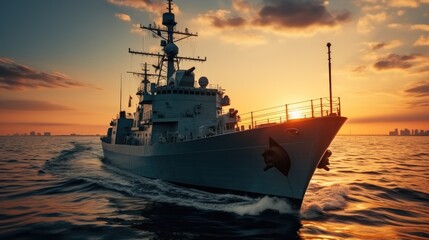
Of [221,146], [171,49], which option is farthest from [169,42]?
[221,146]

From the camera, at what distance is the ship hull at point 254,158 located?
9.93m

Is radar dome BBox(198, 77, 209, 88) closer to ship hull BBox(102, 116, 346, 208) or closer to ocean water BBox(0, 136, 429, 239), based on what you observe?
ship hull BBox(102, 116, 346, 208)

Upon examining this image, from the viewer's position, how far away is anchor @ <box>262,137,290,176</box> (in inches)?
403

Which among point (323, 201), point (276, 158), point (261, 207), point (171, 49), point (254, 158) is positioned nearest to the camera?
point (276, 158)

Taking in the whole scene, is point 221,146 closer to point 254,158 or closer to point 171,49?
point 254,158

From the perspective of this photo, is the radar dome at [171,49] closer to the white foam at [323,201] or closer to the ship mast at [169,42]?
the ship mast at [169,42]

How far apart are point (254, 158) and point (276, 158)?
3.50 ft

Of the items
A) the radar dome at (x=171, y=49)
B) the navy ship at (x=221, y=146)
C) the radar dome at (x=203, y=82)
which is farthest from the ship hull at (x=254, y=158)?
the radar dome at (x=171, y=49)

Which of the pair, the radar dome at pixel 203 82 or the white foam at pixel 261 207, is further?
the radar dome at pixel 203 82

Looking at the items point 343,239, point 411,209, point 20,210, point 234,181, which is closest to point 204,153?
point 234,181

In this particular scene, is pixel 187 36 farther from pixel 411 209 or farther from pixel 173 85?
pixel 411 209

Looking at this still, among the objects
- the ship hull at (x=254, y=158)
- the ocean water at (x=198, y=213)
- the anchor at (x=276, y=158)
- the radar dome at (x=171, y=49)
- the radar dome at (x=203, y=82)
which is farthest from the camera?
the radar dome at (x=171, y=49)

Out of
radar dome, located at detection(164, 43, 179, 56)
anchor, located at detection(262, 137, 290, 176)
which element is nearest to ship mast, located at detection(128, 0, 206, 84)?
radar dome, located at detection(164, 43, 179, 56)

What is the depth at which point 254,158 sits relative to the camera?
11055 millimetres
